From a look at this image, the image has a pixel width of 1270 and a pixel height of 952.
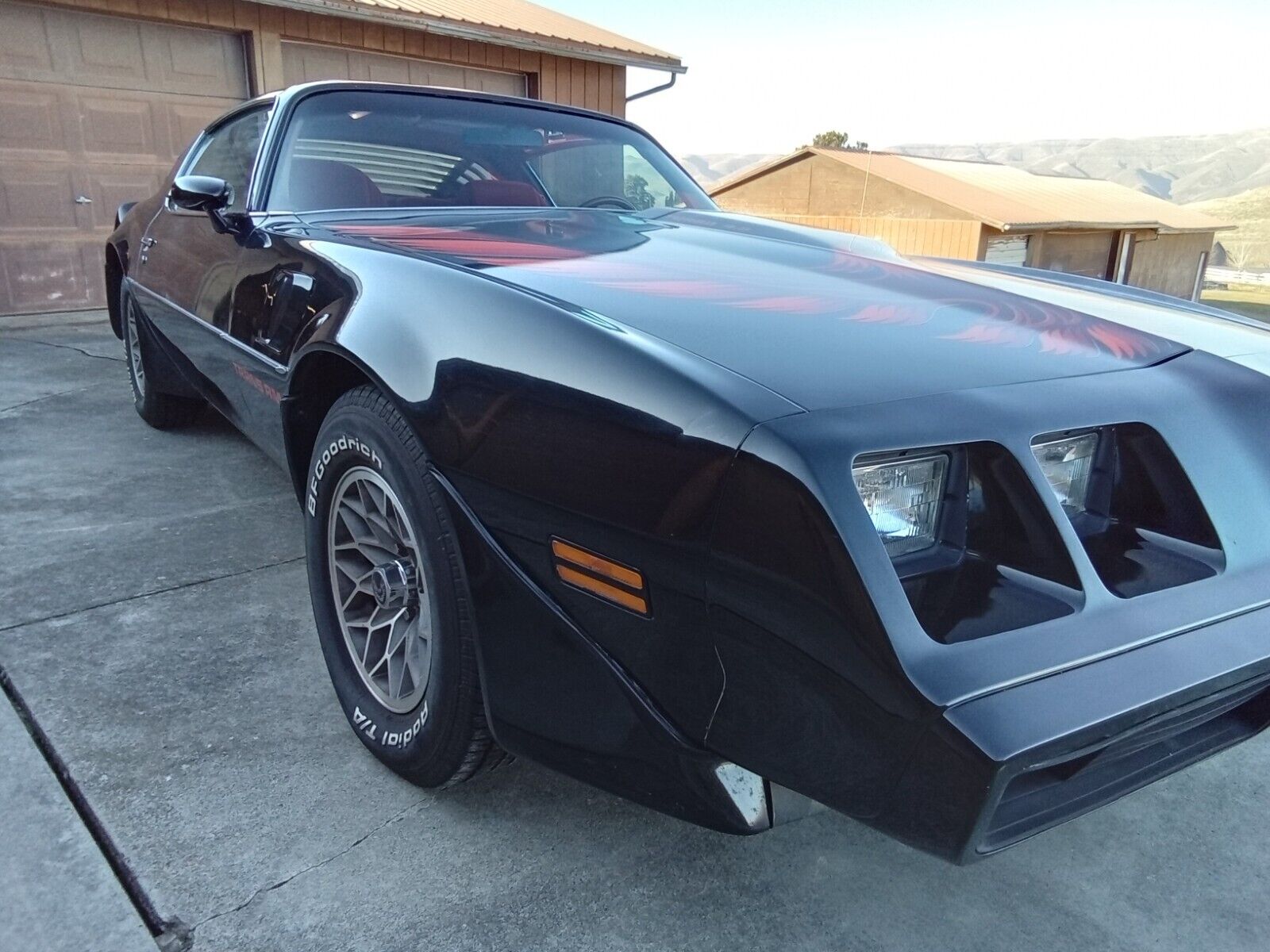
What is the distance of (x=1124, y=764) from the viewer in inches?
50.0

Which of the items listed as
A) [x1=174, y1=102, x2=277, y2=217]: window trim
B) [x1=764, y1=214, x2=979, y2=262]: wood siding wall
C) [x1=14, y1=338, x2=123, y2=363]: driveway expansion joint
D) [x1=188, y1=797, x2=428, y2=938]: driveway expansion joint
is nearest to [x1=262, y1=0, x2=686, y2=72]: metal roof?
[x1=14, y1=338, x2=123, y2=363]: driveway expansion joint

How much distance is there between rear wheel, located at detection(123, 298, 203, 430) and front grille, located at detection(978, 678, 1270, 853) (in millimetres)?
3646

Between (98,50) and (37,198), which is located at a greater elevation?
(98,50)

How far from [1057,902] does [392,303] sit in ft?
5.03

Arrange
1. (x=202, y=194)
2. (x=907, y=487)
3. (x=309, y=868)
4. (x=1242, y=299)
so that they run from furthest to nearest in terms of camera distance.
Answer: (x=1242, y=299) < (x=202, y=194) < (x=309, y=868) < (x=907, y=487)

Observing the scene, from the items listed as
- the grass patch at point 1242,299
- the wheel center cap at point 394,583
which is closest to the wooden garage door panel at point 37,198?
the wheel center cap at point 394,583

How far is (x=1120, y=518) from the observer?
136 cm

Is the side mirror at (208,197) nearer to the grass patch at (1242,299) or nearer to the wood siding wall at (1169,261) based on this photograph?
the grass patch at (1242,299)

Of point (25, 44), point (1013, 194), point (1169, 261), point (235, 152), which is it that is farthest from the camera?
point (1169, 261)

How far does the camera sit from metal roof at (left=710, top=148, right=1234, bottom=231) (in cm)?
2012

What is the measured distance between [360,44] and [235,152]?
6.43 metres

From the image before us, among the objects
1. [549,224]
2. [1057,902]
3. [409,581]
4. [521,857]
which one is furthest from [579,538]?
[549,224]

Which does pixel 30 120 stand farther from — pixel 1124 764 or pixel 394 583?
pixel 1124 764

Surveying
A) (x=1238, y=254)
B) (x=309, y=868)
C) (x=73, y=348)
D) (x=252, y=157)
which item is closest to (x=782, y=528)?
(x=309, y=868)
